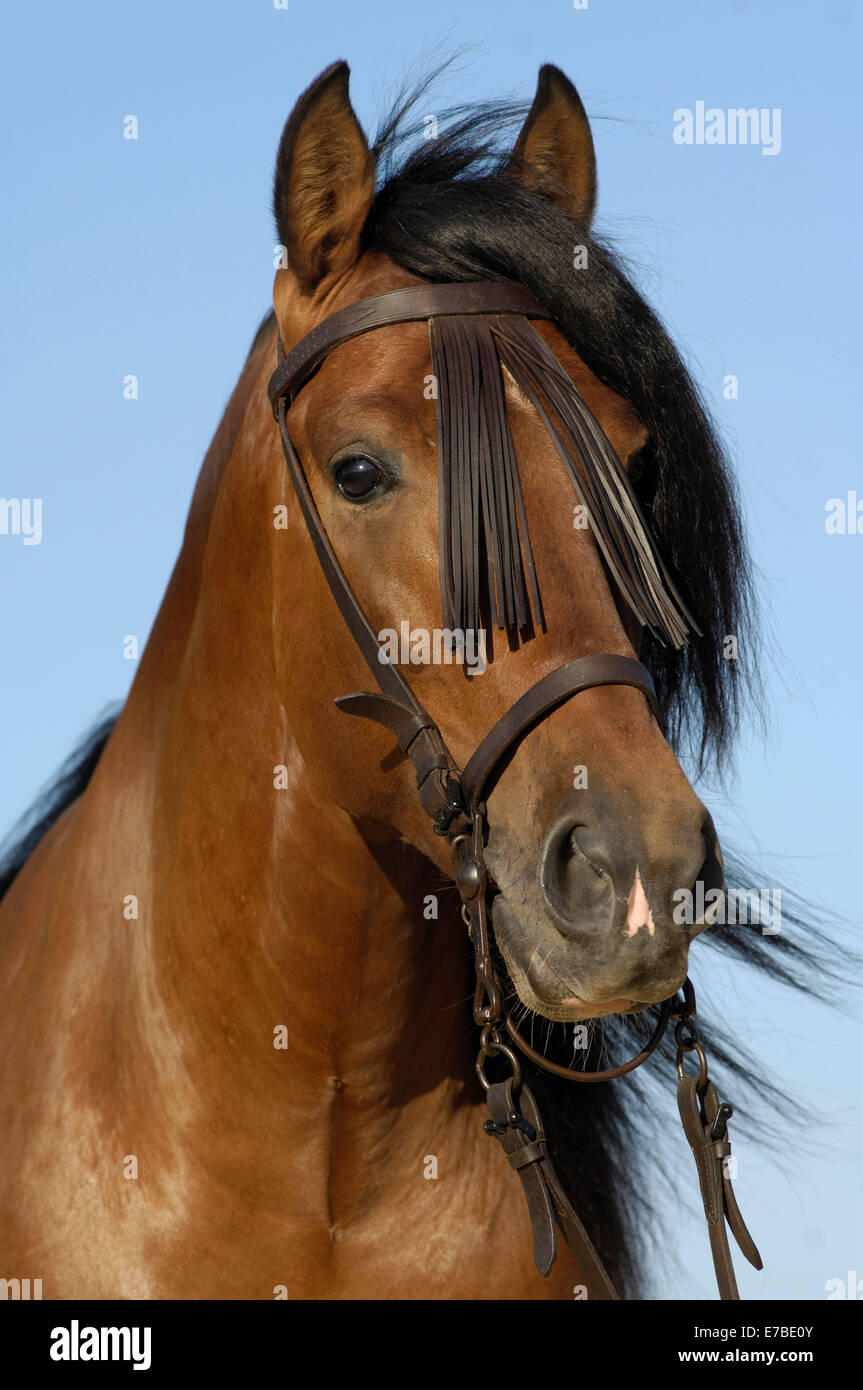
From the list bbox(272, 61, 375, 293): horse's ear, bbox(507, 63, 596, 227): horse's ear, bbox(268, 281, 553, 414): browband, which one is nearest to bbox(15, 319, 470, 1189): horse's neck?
bbox(268, 281, 553, 414): browband

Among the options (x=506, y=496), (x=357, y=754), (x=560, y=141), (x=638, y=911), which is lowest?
(x=638, y=911)

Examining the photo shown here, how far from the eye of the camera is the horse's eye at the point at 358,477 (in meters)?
2.79

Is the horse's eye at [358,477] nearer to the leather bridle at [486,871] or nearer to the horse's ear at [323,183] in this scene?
the leather bridle at [486,871]

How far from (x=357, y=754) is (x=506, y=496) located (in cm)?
61

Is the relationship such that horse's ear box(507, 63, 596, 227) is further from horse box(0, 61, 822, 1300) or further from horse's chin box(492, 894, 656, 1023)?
horse's chin box(492, 894, 656, 1023)

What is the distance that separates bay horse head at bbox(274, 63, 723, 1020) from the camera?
2.39 meters

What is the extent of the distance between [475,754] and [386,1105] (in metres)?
0.96

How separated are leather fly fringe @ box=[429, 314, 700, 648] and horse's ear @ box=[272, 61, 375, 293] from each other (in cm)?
44

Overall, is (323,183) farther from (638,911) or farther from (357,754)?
(638,911)

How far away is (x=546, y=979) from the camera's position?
245 centimetres

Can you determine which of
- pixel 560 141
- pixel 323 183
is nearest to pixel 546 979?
pixel 323 183

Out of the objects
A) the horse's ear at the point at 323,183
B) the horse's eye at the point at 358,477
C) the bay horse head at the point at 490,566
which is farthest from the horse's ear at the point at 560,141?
the horse's eye at the point at 358,477
